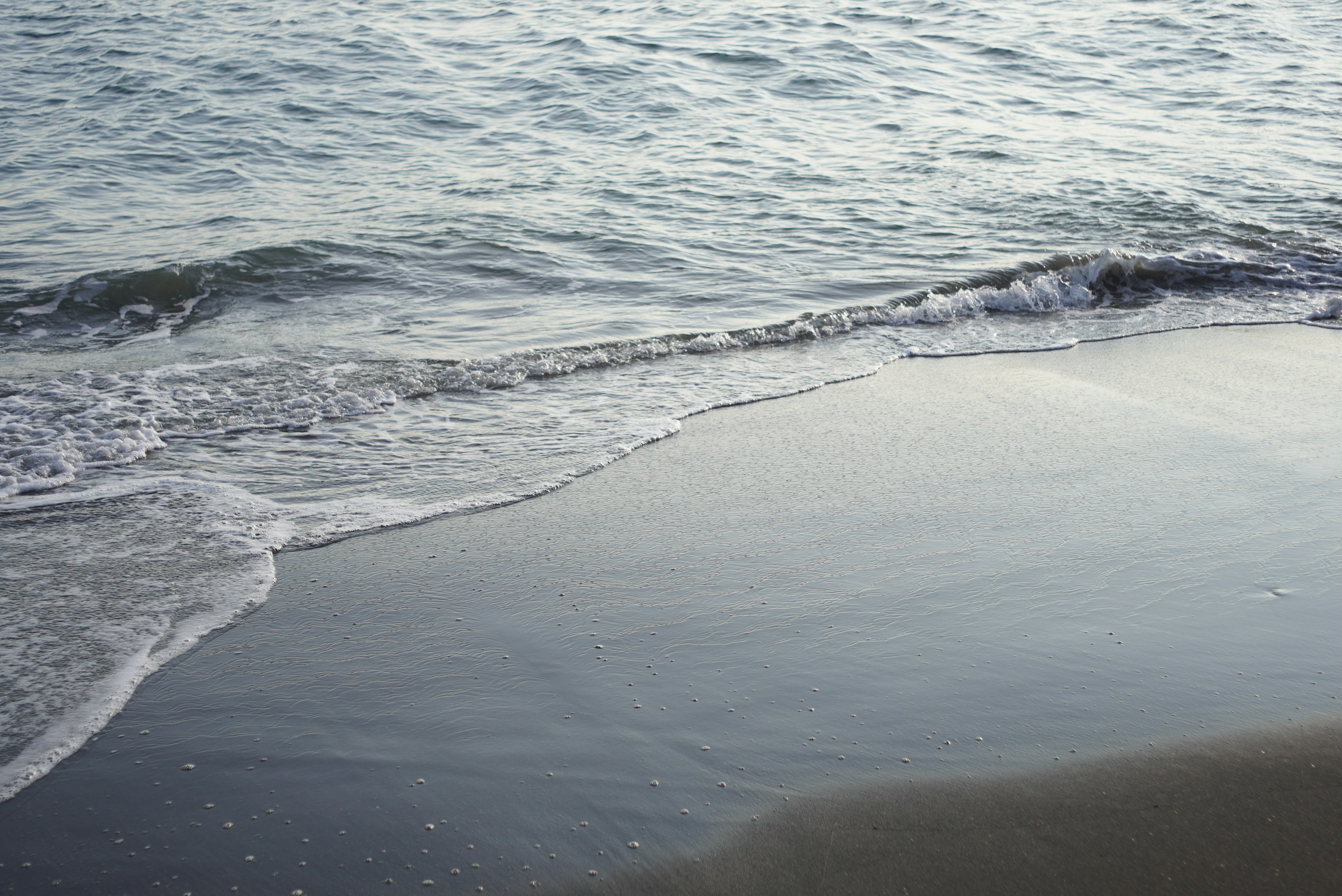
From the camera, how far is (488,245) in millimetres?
7258

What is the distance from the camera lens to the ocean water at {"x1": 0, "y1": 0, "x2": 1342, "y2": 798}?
359cm

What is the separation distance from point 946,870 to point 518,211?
7.13m

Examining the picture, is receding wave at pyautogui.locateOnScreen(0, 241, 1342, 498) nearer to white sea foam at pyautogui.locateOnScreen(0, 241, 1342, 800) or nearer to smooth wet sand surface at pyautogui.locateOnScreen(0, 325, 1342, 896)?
white sea foam at pyautogui.locateOnScreen(0, 241, 1342, 800)

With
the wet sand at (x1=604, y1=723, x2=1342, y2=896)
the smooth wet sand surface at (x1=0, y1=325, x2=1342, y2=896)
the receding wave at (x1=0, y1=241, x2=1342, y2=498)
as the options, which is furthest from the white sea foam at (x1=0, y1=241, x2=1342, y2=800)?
the wet sand at (x1=604, y1=723, x2=1342, y2=896)

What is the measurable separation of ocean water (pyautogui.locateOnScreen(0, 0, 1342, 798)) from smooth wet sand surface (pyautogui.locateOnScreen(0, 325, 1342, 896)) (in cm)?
34

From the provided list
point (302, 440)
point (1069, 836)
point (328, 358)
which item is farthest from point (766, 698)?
point (328, 358)

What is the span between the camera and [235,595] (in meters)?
2.87

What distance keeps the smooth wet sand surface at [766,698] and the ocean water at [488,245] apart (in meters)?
0.34

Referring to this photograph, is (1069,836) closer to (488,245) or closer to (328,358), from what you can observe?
(328,358)

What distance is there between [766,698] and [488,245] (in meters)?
5.62

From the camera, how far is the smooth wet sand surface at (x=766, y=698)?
1.90 metres

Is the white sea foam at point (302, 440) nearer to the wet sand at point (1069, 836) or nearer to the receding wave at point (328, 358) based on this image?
the receding wave at point (328, 358)

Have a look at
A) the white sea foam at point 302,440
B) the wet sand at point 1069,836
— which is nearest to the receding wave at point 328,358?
the white sea foam at point 302,440

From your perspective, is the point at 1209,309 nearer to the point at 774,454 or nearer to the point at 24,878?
the point at 774,454
